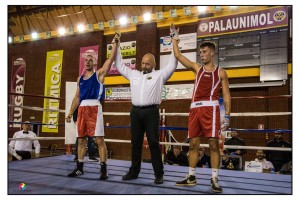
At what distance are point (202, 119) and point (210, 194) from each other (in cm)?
65

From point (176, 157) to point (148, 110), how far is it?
7.79ft

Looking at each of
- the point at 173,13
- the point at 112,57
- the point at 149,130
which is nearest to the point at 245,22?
the point at 173,13

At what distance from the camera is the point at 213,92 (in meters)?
2.57

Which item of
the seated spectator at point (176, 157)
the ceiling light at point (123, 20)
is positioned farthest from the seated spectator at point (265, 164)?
the ceiling light at point (123, 20)

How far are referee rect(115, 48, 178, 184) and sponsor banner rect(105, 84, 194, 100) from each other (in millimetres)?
4682

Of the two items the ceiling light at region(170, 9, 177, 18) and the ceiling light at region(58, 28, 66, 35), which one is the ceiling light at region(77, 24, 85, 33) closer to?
the ceiling light at region(58, 28, 66, 35)

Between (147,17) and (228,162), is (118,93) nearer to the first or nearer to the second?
(147,17)

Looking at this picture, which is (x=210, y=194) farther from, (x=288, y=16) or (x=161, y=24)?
(x=161, y=24)

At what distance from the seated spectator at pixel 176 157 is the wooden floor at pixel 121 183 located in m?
1.24

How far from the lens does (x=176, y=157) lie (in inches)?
194

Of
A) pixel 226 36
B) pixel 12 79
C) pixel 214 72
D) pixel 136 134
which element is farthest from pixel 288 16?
pixel 12 79

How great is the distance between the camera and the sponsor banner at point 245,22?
6297 millimetres

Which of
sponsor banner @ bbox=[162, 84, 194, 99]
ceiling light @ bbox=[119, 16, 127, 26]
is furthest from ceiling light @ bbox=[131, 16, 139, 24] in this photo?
sponsor banner @ bbox=[162, 84, 194, 99]

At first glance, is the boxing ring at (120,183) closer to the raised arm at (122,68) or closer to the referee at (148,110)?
the referee at (148,110)
